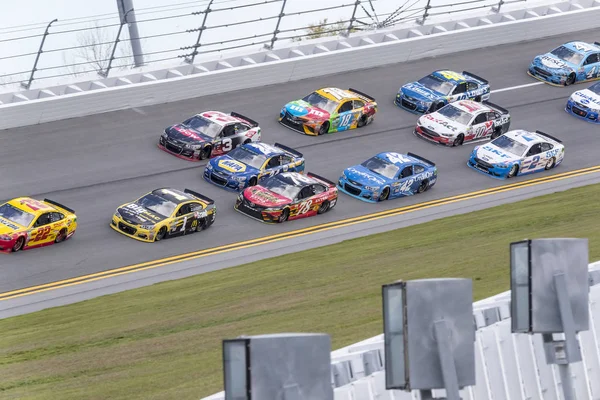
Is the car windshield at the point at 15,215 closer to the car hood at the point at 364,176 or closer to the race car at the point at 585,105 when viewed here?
the car hood at the point at 364,176

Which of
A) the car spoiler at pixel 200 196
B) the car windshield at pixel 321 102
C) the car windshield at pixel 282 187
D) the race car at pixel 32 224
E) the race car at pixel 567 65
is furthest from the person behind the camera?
the race car at pixel 567 65

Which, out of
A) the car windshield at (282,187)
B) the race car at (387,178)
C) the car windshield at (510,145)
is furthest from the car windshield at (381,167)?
the car windshield at (510,145)

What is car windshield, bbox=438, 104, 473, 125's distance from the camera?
4078 centimetres

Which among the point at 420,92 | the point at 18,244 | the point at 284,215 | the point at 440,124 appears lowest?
the point at 284,215

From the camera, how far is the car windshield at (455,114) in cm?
4078

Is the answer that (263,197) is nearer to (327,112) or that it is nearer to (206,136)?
(206,136)

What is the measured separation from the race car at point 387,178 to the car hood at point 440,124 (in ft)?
11.9

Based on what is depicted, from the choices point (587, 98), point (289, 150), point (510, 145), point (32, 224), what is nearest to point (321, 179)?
point (289, 150)

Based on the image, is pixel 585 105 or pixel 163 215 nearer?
pixel 163 215

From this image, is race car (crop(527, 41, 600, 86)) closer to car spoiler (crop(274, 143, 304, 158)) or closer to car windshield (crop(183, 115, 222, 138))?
car spoiler (crop(274, 143, 304, 158))

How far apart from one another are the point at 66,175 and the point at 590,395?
2392 cm

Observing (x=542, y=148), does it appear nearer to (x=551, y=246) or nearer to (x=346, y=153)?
(x=346, y=153)

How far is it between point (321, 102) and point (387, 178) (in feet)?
18.9

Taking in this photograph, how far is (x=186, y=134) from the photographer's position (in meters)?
37.9
